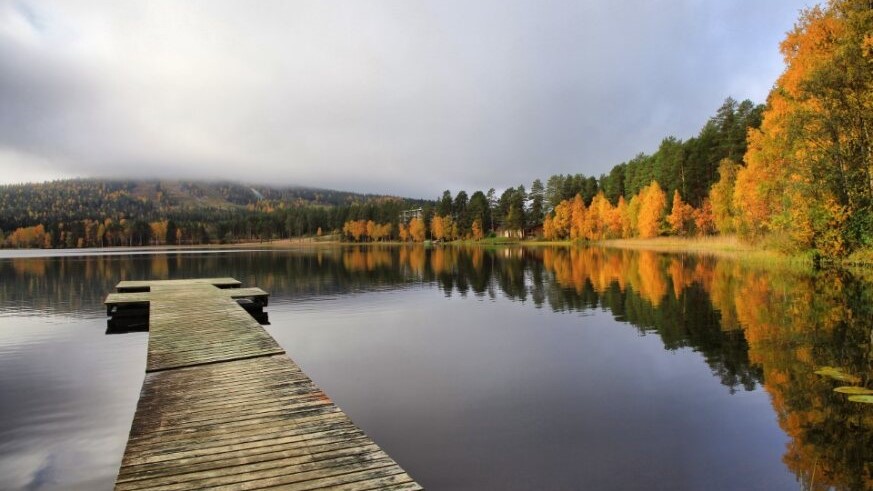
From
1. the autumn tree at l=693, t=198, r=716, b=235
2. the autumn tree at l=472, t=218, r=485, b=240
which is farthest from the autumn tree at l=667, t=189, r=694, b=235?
the autumn tree at l=472, t=218, r=485, b=240

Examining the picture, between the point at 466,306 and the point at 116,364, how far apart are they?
1662 centimetres

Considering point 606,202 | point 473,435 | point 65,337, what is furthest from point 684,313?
point 606,202

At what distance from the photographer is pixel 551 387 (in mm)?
12492

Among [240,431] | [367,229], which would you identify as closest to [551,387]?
[240,431]

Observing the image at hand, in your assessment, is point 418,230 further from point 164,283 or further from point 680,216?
point 164,283

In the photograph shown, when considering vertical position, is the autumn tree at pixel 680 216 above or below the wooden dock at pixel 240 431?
above

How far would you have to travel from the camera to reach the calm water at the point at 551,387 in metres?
8.19

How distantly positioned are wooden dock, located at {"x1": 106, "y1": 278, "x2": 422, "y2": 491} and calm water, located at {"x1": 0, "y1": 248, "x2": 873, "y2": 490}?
1.37m

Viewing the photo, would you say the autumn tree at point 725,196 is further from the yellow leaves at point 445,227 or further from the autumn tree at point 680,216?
the yellow leaves at point 445,227

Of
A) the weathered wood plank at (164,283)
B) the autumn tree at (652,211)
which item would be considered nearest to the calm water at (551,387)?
the weathered wood plank at (164,283)

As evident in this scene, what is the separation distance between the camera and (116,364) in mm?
15914

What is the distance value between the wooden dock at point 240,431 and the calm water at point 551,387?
1368 millimetres

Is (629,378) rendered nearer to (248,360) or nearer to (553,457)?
(553,457)

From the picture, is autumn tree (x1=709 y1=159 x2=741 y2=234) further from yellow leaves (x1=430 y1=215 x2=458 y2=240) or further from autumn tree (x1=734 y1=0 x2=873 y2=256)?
yellow leaves (x1=430 y1=215 x2=458 y2=240)
